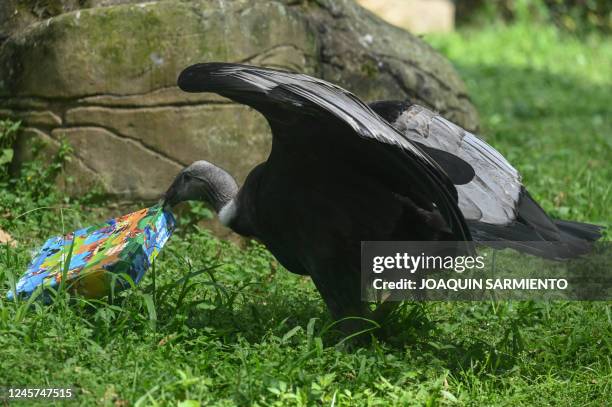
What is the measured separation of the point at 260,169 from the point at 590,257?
219 cm

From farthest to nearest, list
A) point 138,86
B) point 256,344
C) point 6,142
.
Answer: point 6,142, point 138,86, point 256,344

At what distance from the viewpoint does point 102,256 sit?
3.83 meters

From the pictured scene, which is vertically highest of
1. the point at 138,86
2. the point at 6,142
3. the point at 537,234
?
the point at 138,86

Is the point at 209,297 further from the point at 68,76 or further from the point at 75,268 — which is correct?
the point at 68,76

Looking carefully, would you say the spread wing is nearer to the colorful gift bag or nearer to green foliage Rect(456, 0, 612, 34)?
the colorful gift bag

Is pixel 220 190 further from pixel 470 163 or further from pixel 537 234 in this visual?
pixel 537 234

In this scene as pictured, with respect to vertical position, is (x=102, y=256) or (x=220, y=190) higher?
(x=220, y=190)

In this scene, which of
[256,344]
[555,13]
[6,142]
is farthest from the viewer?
[555,13]

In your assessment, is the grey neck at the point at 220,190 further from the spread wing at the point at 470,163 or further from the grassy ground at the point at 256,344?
the spread wing at the point at 470,163

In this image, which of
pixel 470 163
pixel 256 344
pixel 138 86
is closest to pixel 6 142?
pixel 138 86

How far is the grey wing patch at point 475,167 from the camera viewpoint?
3725 mm

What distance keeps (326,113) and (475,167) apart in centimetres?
102

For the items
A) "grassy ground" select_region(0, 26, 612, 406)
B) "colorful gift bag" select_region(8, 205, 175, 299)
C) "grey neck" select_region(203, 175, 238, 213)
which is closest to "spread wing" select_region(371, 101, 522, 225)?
"grassy ground" select_region(0, 26, 612, 406)

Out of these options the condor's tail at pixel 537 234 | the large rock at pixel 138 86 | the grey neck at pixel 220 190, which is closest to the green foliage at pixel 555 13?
the large rock at pixel 138 86
